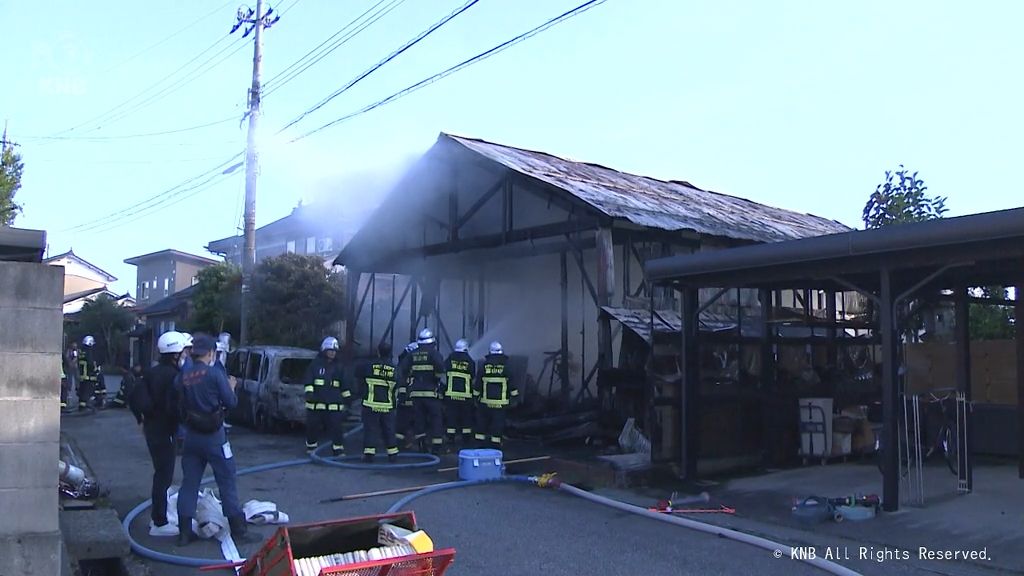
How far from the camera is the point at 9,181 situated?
2028cm

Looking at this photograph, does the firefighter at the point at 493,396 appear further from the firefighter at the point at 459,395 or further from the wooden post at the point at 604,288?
the wooden post at the point at 604,288

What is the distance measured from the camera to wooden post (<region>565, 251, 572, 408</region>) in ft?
54.1

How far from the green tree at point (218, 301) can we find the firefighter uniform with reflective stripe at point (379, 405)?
52.4 feet

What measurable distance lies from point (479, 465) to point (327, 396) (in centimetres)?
314

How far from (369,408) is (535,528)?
446cm

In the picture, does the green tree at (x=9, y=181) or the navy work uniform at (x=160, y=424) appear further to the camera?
the green tree at (x=9, y=181)

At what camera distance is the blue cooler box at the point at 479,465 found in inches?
401

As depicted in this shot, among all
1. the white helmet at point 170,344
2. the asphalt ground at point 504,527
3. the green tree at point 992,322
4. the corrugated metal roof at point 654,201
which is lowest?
the asphalt ground at point 504,527

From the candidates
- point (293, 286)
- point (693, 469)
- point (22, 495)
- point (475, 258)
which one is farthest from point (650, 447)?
point (293, 286)

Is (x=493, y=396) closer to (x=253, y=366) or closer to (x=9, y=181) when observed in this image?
(x=253, y=366)

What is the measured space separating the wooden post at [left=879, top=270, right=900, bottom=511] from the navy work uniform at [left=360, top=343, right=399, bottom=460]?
21.1 ft

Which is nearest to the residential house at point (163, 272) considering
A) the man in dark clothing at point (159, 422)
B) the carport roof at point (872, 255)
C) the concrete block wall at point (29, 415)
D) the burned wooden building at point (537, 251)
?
the burned wooden building at point (537, 251)

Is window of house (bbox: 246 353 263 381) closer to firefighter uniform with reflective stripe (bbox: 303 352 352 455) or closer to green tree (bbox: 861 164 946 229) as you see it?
firefighter uniform with reflective stripe (bbox: 303 352 352 455)

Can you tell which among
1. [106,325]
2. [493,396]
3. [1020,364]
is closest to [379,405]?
[493,396]
